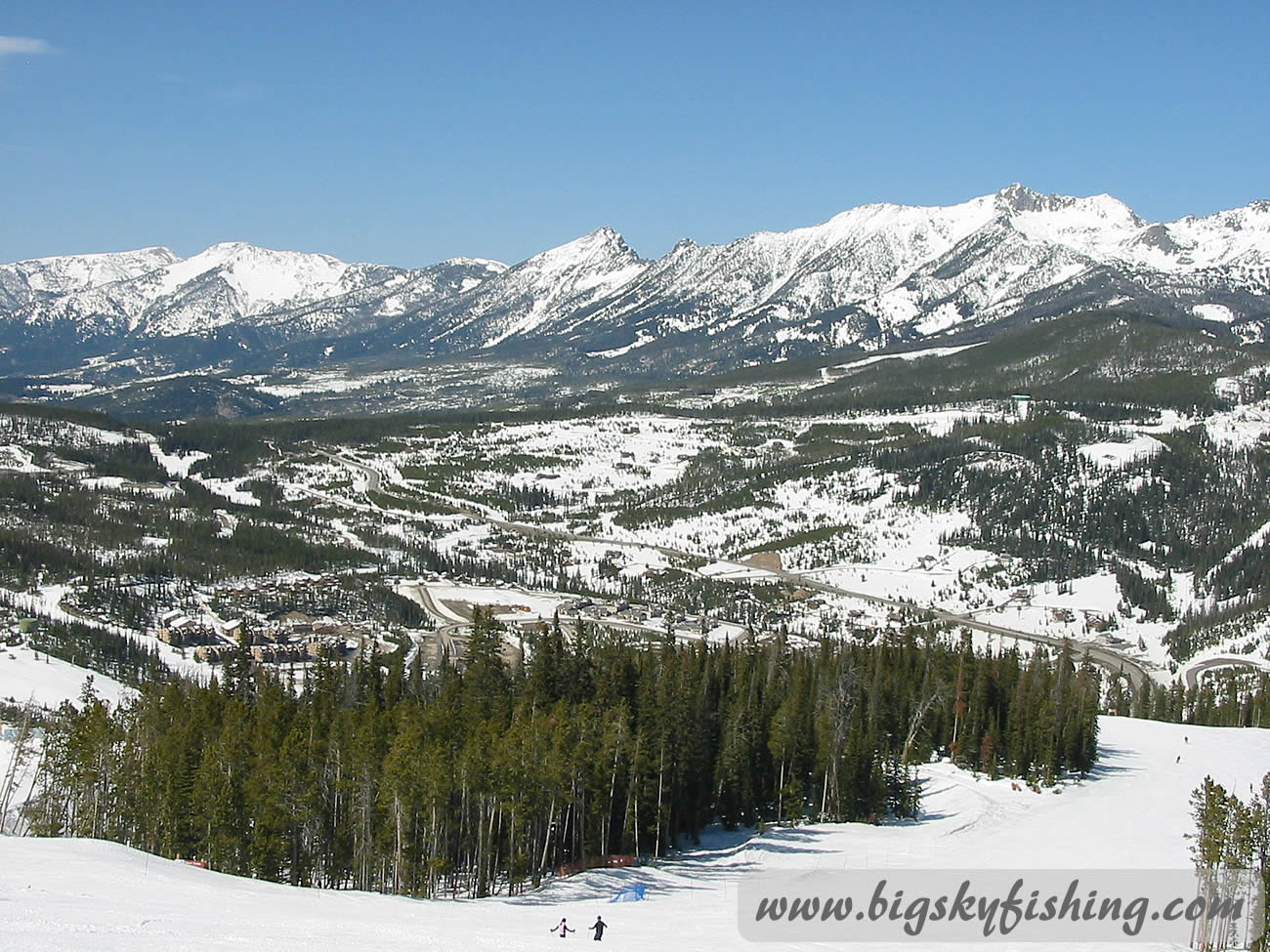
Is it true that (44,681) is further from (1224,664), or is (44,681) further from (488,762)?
(1224,664)

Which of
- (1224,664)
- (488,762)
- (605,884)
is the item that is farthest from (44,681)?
(1224,664)

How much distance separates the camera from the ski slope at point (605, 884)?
129 feet

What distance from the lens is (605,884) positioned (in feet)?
194

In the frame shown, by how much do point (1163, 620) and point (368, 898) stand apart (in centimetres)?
17082

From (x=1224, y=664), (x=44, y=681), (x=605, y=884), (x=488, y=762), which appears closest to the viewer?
(x=488, y=762)

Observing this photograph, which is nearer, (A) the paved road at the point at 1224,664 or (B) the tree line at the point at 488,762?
(B) the tree line at the point at 488,762

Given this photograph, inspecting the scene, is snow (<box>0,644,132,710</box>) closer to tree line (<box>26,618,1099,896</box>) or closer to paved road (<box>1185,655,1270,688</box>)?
tree line (<box>26,618,1099,896</box>)

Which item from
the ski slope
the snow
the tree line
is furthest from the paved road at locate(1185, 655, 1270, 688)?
the snow

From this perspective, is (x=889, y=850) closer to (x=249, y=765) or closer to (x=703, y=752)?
(x=703, y=752)

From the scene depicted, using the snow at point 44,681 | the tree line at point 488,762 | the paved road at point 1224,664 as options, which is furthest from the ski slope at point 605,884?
the paved road at point 1224,664

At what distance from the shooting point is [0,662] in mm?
121562

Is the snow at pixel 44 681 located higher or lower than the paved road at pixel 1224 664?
lower

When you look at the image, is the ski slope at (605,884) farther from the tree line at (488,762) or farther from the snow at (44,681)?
the snow at (44,681)

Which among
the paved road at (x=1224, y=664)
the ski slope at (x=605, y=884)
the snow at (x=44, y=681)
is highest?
the paved road at (x=1224, y=664)
